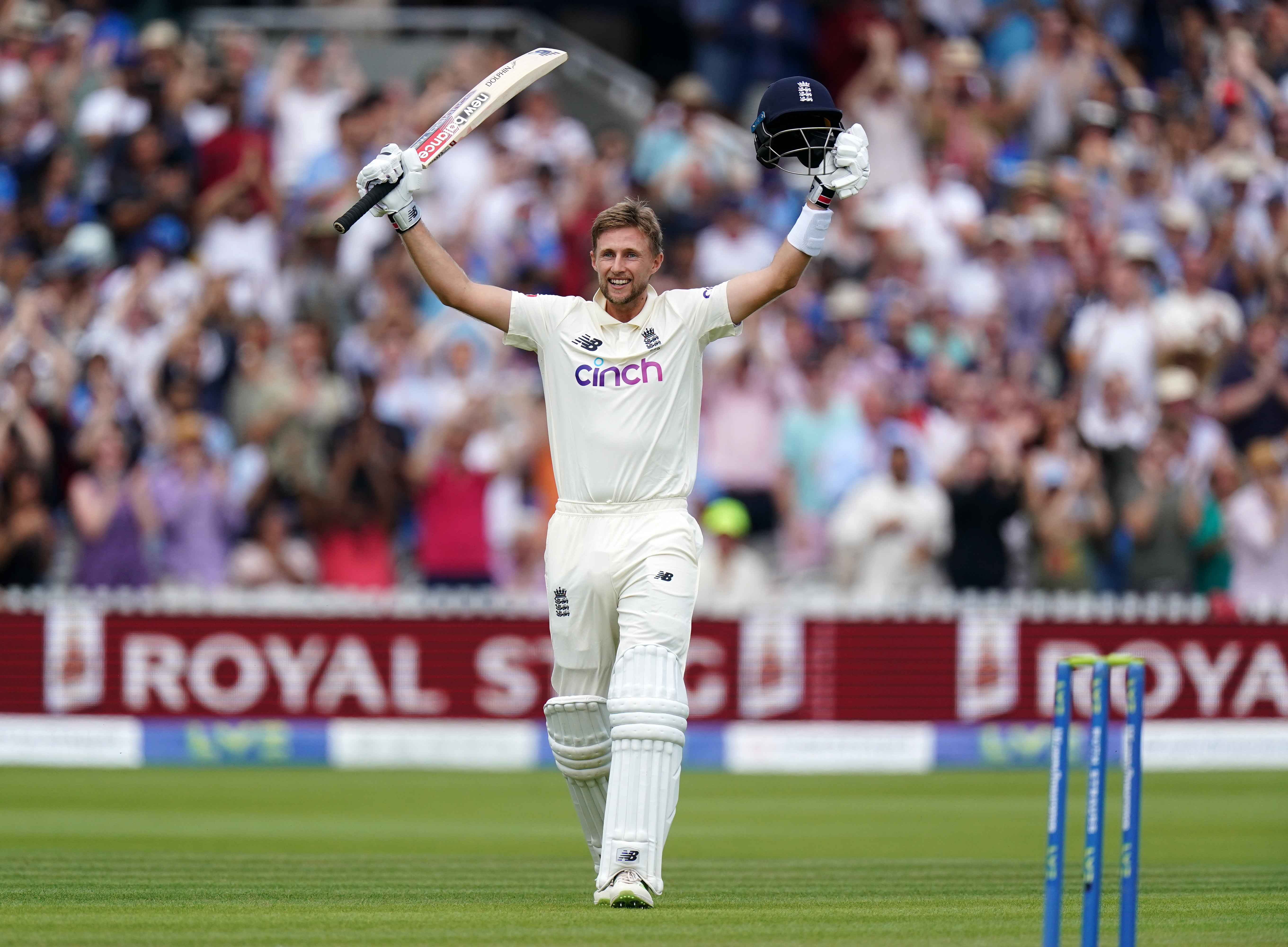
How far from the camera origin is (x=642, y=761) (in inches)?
259

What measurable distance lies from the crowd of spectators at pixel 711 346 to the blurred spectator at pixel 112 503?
24 mm

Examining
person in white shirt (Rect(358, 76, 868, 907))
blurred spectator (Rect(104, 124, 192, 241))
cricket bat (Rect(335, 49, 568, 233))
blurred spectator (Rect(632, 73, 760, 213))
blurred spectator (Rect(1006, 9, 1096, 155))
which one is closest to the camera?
person in white shirt (Rect(358, 76, 868, 907))

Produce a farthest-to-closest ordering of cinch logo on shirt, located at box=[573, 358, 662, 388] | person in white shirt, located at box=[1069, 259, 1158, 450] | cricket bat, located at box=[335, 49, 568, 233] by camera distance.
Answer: person in white shirt, located at box=[1069, 259, 1158, 450]
cricket bat, located at box=[335, 49, 568, 233]
cinch logo on shirt, located at box=[573, 358, 662, 388]

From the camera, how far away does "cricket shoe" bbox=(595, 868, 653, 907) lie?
6.49m

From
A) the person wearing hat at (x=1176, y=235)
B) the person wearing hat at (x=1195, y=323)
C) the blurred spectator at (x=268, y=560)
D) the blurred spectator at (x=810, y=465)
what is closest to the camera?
the blurred spectator at (x=268, y=560)

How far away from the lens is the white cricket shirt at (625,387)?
6879 millimetres

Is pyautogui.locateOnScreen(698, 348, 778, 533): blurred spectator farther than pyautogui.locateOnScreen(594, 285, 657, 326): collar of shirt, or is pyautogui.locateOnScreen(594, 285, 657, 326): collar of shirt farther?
pyautogui.locateOnScreen(698, 348, 778, 533): blurred spectator

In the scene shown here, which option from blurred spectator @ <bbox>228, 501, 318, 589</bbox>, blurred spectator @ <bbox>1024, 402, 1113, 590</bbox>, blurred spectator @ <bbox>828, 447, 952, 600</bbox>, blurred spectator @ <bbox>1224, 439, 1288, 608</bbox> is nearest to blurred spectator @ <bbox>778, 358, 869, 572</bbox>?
blurred spectator @ <bbox>828, 447, 952, 600</bbox>

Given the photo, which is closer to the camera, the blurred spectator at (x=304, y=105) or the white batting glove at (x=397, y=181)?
the white batting glove at (x=397, y=181)

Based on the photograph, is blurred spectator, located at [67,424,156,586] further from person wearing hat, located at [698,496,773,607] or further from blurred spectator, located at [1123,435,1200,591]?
blurred spectator, located at [1123,435,1200,591]

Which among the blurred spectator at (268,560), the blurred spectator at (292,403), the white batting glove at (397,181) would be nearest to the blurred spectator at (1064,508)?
the blurred spectator at (292,403)

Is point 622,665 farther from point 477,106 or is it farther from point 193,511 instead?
point 193,511

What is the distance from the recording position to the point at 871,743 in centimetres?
1456

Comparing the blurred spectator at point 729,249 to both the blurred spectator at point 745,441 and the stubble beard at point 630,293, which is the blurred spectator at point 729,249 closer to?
the blurred spectator at point 745,441
